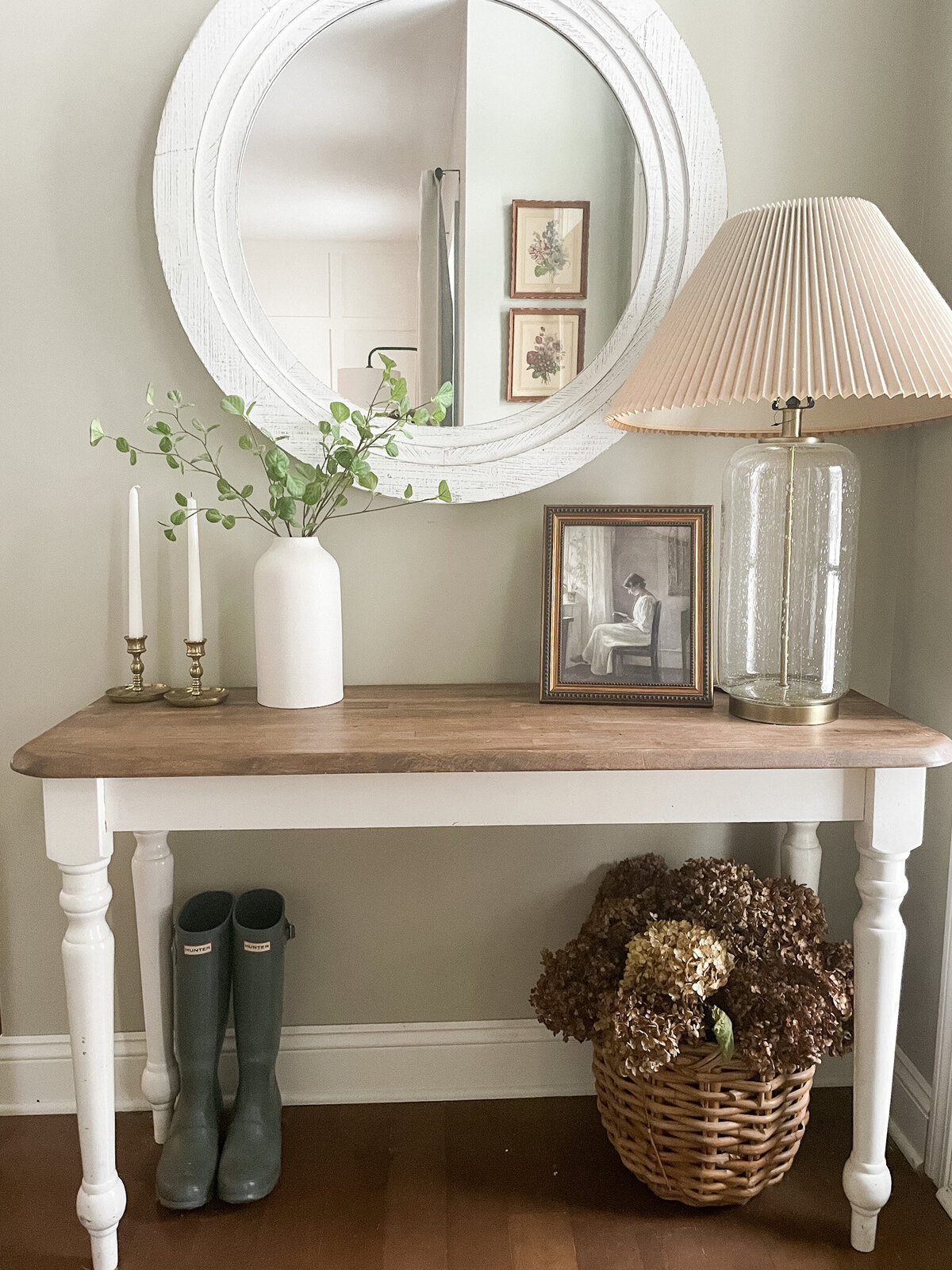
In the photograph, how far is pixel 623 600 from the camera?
4.94ft

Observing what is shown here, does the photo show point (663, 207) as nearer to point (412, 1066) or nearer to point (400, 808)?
point (400, 808)

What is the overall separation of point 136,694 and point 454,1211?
95cm

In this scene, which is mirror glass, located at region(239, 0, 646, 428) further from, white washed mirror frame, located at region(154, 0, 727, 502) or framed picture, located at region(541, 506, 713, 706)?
framed picture, located at region(541, 506, 713, 706)

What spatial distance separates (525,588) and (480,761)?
53cm

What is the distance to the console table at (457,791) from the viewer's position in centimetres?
117

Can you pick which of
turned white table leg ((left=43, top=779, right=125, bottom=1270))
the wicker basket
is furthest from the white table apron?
the wicker basket

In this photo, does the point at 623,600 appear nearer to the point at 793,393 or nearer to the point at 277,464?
the point at 793,393

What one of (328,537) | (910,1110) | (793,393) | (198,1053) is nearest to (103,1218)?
(198,1053)

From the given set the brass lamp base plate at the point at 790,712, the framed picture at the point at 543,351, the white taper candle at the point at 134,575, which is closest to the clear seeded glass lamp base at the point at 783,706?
the brass lamp base plate at the point at 790,712

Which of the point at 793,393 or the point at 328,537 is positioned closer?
the point at 793,393

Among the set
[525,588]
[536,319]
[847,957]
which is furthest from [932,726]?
[536,319]

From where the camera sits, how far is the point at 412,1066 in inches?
67.1

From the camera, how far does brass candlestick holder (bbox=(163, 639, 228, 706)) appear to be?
4.68 ft

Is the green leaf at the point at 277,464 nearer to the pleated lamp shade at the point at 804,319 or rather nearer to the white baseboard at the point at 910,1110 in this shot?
the pleated lamp shade at the point at 804,319
